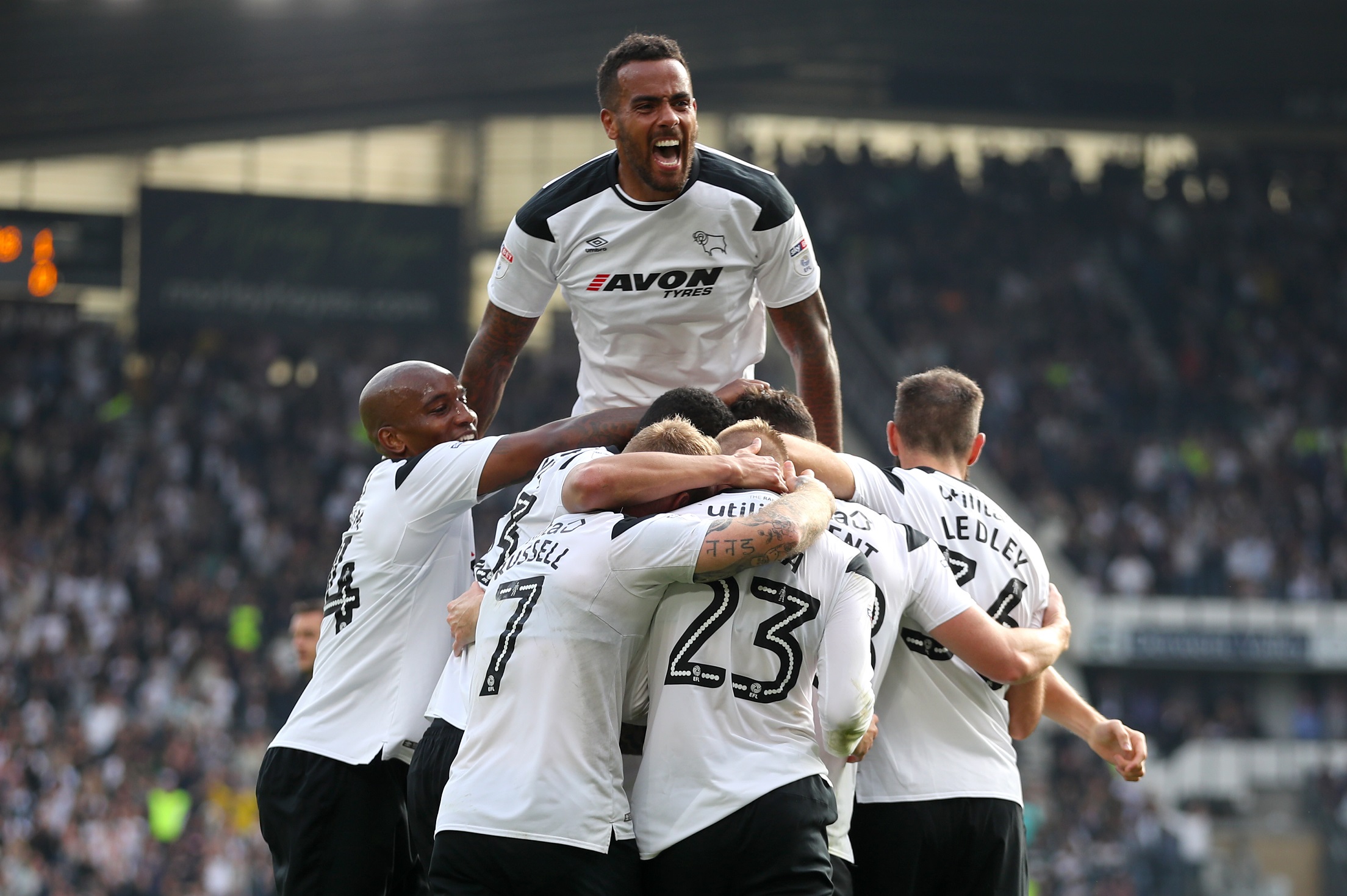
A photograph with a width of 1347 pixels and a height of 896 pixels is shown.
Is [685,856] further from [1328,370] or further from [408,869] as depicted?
[1328,370]

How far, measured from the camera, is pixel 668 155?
5.43 meters

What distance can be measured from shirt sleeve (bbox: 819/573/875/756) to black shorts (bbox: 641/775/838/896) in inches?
6.7

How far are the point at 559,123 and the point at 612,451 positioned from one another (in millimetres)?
23941

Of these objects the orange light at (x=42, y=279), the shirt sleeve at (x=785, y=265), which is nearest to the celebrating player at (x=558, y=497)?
Answer: the shirt sleeve at (x=785, y=265)

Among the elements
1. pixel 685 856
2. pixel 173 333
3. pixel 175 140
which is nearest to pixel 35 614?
pixel 173 333

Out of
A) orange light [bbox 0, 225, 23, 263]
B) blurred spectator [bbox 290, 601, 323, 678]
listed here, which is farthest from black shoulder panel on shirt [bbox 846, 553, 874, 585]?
orange light [bbox 0, 225, 23, 263]

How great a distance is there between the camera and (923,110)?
29.0 meters

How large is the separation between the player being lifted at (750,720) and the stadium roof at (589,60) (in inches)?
913

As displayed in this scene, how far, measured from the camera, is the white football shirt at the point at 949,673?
500cm

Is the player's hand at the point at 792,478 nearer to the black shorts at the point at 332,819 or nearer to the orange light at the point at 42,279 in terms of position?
the black shorts at the point at 332,819

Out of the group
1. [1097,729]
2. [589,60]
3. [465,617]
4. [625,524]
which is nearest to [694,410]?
[625,524]

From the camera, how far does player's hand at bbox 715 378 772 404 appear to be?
530 cm

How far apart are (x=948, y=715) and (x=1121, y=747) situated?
67cm

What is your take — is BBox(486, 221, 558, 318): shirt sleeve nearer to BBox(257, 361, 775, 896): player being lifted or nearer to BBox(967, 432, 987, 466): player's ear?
BBox(257, 361, 775, 896): player being lifted
